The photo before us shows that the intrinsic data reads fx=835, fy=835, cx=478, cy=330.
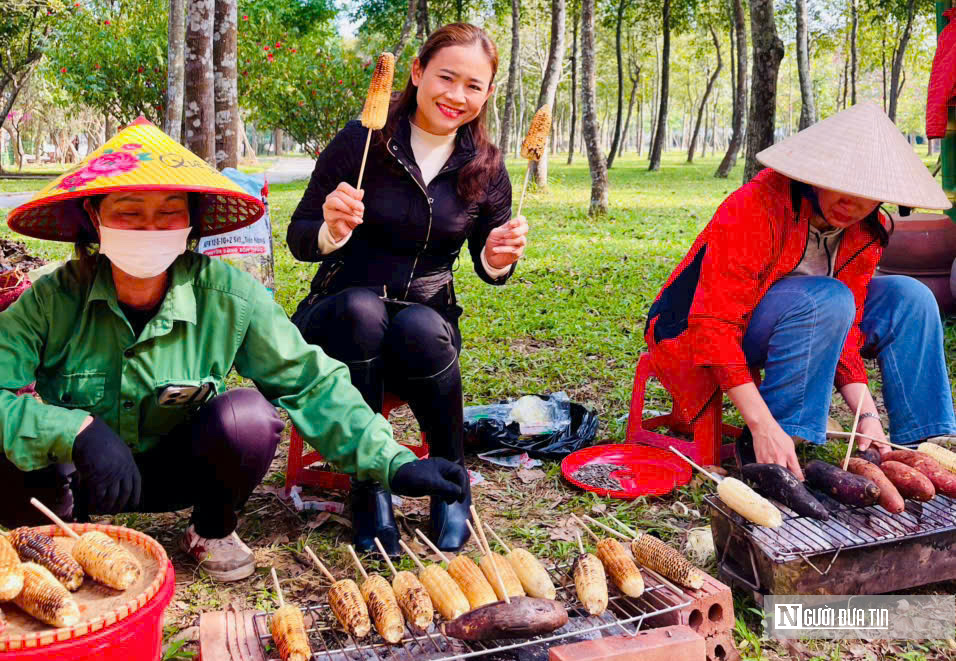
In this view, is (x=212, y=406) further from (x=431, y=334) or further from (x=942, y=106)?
(x=942, y=106)

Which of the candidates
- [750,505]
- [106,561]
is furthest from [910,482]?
[106,561]

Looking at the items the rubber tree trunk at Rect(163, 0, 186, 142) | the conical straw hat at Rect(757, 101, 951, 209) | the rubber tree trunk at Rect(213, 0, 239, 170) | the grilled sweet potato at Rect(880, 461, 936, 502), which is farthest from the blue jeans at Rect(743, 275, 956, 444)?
the rubber tree trunk at Rect(163, 0, 186, 142)

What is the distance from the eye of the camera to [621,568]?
2480mm

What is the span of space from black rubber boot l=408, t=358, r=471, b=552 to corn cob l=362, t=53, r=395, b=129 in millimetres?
1021

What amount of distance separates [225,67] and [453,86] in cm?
428

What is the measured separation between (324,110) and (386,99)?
18870mm

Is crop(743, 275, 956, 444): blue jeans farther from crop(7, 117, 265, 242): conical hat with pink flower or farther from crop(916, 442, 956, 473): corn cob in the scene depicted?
crop(7, 117, 265, 242): conical hat with pink flower

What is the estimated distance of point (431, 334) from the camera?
11.0 ft

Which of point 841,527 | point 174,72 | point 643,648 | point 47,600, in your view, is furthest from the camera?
point 174,72

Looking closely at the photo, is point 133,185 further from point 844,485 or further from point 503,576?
point 844,485

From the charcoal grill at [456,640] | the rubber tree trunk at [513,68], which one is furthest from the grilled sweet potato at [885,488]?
the rubber tree trunk at [513,68]

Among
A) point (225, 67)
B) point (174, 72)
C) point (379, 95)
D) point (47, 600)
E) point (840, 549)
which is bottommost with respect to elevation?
point (840, 549)

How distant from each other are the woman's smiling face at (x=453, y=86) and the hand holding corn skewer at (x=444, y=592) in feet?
6.30

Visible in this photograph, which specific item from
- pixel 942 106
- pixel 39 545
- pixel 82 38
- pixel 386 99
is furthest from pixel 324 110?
pixel 39 545
